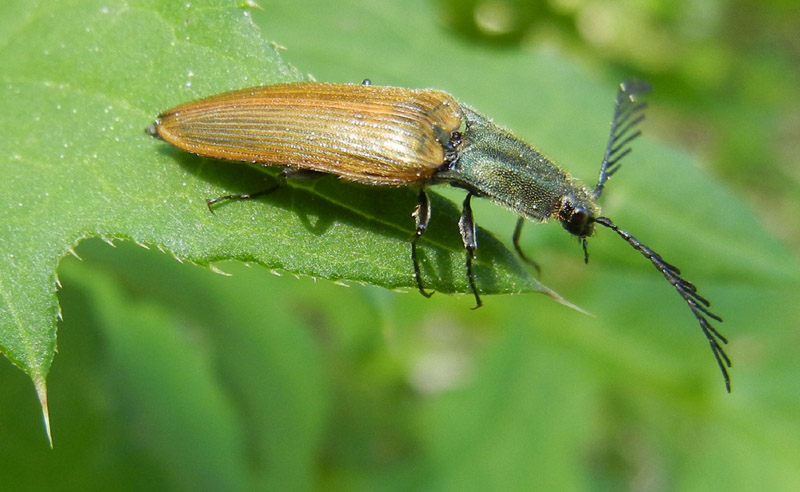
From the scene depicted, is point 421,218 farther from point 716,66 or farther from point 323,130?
point 716,66

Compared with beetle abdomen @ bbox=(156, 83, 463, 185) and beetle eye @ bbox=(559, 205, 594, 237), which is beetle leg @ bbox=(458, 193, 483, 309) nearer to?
beetle abdomen @ bbox=(156, 83, 463, 185)

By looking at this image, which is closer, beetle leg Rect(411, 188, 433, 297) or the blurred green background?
beetle leg Rect(411, 188, 433, 297)

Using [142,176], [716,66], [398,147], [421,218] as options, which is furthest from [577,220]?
[716,66]

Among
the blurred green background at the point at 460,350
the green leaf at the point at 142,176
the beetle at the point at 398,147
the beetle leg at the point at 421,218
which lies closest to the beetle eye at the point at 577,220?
the beetle at the point at 398,147

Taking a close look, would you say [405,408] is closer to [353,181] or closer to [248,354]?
[248,354]

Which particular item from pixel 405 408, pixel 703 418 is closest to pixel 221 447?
pixel 405 408

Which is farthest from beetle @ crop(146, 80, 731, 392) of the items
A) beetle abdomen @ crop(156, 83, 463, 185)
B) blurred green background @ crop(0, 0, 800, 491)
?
blurred green background @ crop(0, 0, 800, 491)
